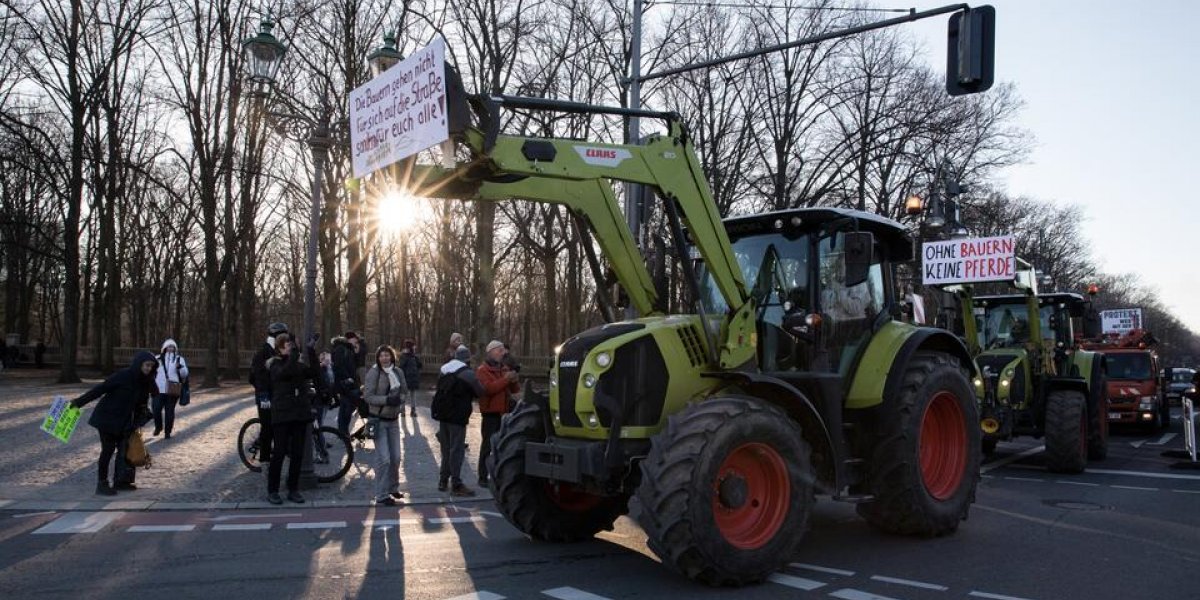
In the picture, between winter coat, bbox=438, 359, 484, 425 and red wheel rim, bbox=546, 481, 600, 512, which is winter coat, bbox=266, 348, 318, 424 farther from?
red wheel rim, bbox=546, 481, 600, 512

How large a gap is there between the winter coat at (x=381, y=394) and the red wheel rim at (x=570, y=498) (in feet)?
11.0

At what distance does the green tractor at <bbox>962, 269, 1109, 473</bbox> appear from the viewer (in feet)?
40.7

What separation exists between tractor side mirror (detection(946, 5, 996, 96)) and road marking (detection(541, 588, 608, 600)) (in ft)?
21.3

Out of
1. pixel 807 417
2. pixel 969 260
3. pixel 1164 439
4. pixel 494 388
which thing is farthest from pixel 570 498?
pixel 1164 439

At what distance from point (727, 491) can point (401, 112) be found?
3.58 metres

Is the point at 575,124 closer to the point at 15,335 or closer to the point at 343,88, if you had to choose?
the point at 343,88

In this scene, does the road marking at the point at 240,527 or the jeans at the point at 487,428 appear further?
the jeans at the point at 487,428

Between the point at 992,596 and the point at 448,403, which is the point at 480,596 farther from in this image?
the point at 448,403

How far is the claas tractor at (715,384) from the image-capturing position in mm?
5816

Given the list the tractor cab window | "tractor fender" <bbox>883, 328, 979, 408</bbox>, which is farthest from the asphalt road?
the tractor cab window

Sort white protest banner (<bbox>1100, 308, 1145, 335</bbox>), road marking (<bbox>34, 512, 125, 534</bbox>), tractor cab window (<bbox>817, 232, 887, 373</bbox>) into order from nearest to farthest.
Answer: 1. tractor cab window (<bbox>817, 232, 887, 373</bbox>)
2. road marking (<bbox>34, 512, 125, 534</bbox>)
3. white protest banner (<bbox>1100, 308, 1145, 335</bbox>)

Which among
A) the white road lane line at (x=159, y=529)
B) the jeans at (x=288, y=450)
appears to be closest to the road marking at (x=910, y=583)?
the white road lane line at (x=159, y=529)

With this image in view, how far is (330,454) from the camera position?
459 inches

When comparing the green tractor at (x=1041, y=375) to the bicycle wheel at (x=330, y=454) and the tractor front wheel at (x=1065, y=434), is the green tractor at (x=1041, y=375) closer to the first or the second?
the tractor front wheel at (x=1065, y=434)
